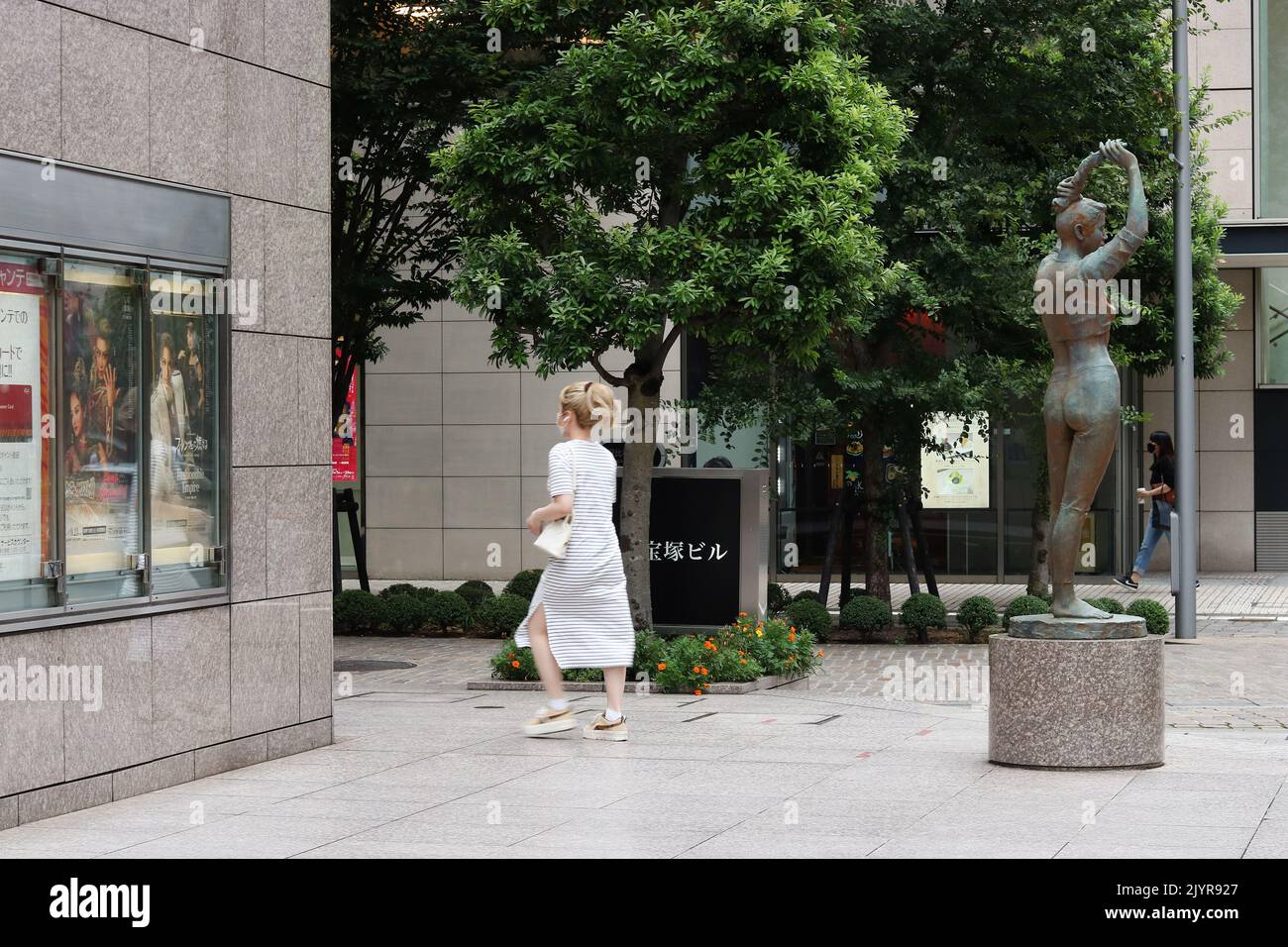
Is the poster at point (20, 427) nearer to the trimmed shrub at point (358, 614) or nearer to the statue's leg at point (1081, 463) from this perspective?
the statue's leg at point (1081, 463)

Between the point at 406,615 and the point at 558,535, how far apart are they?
930 centimetres

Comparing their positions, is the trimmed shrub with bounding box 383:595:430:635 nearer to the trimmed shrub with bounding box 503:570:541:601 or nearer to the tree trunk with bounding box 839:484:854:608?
the trimmed shrub with bounding box 503:570:541:601

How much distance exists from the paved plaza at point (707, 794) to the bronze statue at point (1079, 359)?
1326 mm

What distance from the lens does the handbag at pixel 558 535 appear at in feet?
31.3

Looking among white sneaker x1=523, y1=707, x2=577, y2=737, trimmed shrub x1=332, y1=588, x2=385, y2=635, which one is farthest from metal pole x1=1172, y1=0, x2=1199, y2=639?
white sneaker x1=523, y1=707, x2=577, y2=737

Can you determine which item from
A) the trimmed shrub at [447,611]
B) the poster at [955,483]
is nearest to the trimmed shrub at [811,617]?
the trimmed shrub at [447,611]

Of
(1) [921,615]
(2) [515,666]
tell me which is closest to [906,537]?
(1) [921,615]

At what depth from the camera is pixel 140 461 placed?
28.2 feet

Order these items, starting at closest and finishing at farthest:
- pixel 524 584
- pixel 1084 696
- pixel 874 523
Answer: pixel 1084 696, pixel 874 523, pixel 524 584

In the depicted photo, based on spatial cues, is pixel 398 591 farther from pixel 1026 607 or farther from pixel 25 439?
pixel 25 439

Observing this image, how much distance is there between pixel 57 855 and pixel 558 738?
3.78 m

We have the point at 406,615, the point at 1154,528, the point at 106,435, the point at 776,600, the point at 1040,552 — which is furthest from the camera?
the point at 1154,528

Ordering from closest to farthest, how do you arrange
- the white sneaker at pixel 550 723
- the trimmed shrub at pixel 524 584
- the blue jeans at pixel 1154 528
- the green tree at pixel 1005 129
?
the white sneaker at pixel 550 723 → the green tree at pixel 1005 129 → the trimmed shrub at pixel 524 584 → the blue jeans at pixel 1154 528

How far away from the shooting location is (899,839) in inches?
281
